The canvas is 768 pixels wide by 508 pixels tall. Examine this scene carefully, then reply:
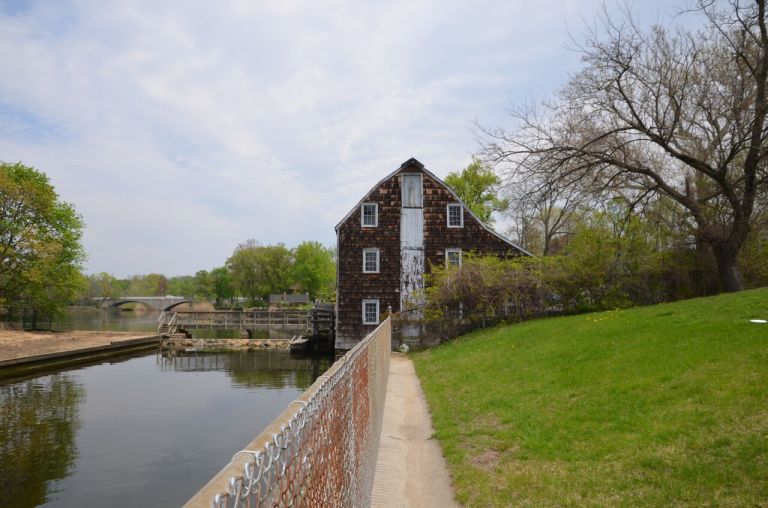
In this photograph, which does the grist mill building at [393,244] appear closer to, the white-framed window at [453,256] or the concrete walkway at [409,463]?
the white-framed window at [453,256]

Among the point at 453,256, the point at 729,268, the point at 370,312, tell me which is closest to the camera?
the point at 729,268

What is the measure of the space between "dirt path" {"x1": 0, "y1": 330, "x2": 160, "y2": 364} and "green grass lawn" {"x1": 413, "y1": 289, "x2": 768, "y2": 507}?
2610 cm

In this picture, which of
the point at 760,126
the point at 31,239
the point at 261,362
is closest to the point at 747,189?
the point at 760,126

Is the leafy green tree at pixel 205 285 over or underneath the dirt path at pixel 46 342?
over

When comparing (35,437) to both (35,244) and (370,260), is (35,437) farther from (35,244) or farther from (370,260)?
(35,244)

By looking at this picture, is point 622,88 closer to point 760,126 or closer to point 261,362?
point 760,126

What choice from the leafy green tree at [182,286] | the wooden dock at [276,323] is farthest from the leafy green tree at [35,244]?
the leafy green tree at [182,286]

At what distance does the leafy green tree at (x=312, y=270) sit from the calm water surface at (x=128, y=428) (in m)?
54.4

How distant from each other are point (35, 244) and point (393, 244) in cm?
2841

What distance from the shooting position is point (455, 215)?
3017 centimetres

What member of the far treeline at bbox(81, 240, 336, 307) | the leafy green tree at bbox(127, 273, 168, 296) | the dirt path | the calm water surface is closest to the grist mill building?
the calm water surface

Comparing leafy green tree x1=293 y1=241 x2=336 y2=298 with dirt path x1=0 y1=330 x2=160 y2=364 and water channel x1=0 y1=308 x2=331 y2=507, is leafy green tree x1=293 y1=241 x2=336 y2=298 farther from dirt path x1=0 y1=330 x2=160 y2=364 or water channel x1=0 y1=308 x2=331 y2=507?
water channel x1=0 y1=308 x2=331 y2=507

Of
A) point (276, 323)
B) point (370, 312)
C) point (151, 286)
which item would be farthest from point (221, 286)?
point (151, 286)

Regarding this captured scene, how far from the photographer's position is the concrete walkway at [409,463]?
721cm
